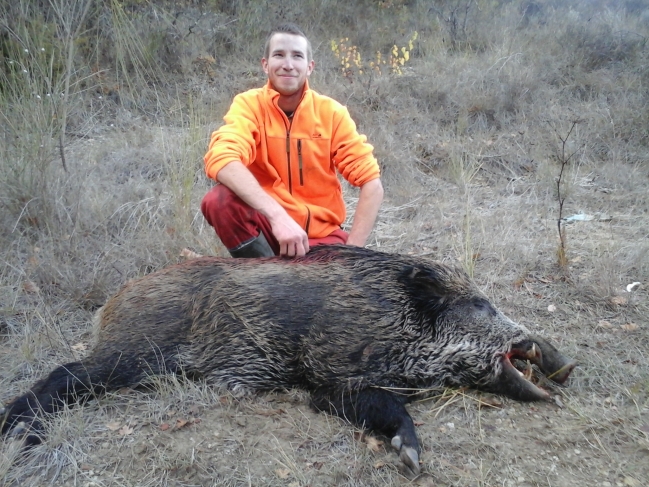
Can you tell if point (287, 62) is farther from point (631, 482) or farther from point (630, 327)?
point (631, 482)

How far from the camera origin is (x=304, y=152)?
3541 mm

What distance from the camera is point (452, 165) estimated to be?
5.98 metres

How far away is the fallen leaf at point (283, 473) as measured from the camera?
7.23 ft

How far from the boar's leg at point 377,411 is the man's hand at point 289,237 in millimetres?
739

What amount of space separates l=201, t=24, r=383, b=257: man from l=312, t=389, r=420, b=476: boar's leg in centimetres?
108

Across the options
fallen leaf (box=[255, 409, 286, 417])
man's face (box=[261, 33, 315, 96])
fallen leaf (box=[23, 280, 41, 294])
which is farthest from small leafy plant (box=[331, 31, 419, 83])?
fallen leaf (box=[255, 409, 286, 417])

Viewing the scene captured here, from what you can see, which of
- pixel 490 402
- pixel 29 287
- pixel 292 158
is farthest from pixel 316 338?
pixel 29 287

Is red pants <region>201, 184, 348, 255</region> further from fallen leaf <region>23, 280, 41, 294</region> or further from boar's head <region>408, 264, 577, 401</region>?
fallen leaf <region>23, 280, 41, 294</region>

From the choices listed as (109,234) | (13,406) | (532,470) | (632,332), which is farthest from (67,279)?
(632,332)

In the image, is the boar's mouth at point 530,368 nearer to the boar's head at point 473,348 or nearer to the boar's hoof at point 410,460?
the boar's head at point 473,348

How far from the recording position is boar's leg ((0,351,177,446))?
2432mm

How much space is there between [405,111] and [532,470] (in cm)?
541

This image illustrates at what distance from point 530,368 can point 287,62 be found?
2.23 meters

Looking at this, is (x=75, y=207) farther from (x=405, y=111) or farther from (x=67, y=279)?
(x=405, y=111)
